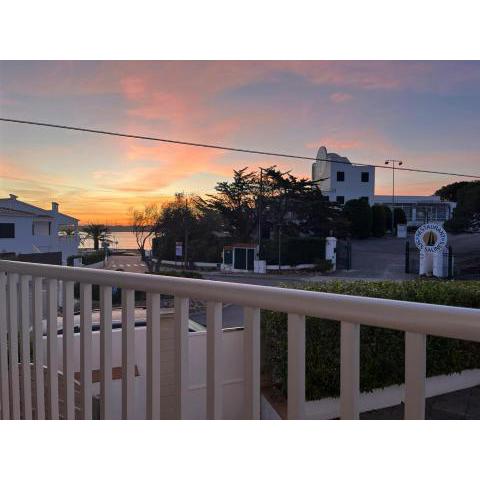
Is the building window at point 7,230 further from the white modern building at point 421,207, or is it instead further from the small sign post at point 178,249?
the white modern building at point 421,207

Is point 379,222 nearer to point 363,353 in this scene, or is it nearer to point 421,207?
point 421,207

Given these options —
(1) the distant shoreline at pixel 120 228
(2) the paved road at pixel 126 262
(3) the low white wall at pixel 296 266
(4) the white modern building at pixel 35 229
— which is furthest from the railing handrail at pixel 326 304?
(3) the low white wall at pixel 296 266

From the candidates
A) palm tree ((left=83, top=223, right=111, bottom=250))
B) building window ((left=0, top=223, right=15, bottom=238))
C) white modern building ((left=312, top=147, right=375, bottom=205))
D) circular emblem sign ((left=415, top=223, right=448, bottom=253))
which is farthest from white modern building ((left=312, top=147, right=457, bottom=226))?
building window ((left=0, top=223, right=15, bottom=238))

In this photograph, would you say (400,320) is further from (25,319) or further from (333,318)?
(25,319)

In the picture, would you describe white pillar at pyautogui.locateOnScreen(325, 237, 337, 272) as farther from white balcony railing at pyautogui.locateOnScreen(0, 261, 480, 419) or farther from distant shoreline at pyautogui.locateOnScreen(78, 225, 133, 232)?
white balcony railing at pyautogui.locateOnScreen(0, 261, 480, 419)
